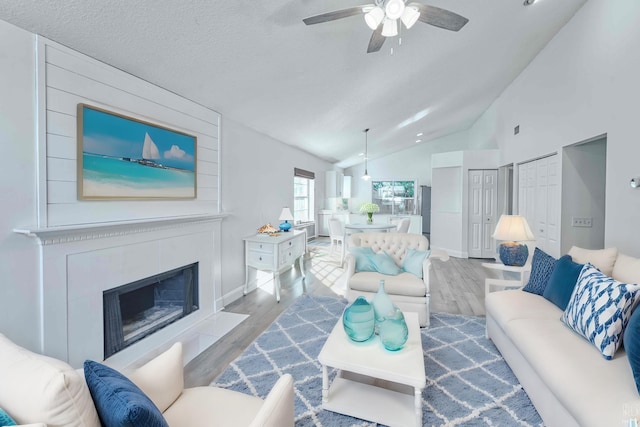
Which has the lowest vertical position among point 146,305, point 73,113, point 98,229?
point 146,305

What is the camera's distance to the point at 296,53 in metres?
2.55

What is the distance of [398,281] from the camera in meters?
3.00

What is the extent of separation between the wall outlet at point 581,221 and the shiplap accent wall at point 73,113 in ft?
15.1

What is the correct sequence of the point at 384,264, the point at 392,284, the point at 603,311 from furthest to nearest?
the point at 384,264 < the point at 392,284 < the point at 603,311

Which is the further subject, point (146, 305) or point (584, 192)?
point (584, 192)

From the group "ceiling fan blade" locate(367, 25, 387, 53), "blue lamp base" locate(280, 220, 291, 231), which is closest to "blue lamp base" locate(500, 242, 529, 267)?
"ceiling fan blade" locate(367, 25, 387, 53)

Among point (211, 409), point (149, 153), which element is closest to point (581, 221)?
point (211, 409)

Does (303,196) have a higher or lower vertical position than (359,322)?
higher

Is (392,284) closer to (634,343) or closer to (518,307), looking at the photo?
(518,307)

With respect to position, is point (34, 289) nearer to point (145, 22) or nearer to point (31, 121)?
point (31, 121)

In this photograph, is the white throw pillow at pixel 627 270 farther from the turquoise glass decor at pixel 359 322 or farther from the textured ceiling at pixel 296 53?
the textured ceiling at pixel 296 53

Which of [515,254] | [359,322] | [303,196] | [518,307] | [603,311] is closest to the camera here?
[603,311]

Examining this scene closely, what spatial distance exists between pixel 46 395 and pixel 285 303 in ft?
9.83

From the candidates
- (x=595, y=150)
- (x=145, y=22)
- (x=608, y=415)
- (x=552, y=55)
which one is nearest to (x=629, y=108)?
(x=595, y=150)
